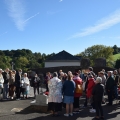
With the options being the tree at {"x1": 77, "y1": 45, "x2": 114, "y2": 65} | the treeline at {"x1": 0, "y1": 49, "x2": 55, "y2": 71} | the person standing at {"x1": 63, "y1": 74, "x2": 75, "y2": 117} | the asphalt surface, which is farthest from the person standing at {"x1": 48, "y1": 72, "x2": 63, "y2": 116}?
the tree at {"x1": 77, "y1": 45, "x2": 114, "y2": 65}

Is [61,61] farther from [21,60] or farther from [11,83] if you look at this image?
[11,83]

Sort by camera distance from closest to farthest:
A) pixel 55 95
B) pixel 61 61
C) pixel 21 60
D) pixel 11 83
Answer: pixel 55 95, pixel 11 83, pixel 61 61, pixel 21 60

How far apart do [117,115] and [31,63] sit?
8280cm

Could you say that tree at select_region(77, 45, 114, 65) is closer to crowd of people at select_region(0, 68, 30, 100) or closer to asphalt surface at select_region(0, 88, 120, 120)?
crowd of people at select_region(0, 68, 30, 100)

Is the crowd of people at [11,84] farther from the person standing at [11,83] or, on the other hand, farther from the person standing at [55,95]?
the person standing at [55,95]

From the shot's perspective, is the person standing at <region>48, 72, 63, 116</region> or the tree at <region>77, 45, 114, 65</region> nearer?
the person standing at <region>48, 72, 63, 116</region>

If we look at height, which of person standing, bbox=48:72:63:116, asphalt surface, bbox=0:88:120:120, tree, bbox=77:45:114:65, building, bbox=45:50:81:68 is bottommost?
asphalt surface, bbox=0:88:120:120

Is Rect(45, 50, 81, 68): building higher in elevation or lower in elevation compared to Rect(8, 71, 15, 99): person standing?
higher

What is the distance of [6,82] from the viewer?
512 inches

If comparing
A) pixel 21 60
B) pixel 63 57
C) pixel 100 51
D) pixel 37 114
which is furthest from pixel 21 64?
pixel 37 114

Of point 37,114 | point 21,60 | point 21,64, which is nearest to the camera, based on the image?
point 37,114

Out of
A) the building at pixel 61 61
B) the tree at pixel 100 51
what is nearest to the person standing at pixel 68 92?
the building at pixel 61 61

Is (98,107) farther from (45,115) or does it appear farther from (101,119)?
(45,115)

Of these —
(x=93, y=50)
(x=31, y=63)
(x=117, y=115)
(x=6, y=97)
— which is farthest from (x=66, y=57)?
(x=117, y=115)
